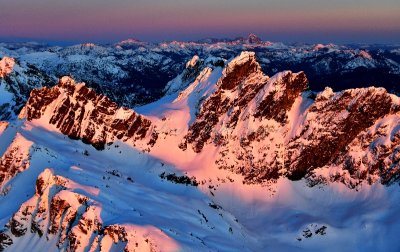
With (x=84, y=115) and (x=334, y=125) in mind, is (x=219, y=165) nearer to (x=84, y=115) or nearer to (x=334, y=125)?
(x=334, y=125)

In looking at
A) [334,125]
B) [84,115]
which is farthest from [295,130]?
[84,115]

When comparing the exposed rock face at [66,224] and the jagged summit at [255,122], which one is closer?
the exposed rock face at [66,224]

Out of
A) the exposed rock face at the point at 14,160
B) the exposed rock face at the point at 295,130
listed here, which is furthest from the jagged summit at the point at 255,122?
the exposed rock face at the point at 14,160

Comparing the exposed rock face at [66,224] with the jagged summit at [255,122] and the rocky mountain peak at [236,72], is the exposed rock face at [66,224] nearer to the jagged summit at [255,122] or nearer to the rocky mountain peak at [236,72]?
the jagged summit at [255,122]

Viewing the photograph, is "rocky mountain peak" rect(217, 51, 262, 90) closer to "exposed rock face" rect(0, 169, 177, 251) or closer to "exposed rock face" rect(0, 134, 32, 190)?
"exposed rock face" rect(0, 134, 32, 190)

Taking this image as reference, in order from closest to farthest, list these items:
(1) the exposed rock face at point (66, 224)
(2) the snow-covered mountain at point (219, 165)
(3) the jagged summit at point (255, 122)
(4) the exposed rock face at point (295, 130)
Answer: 1. (1) the exposed rock face at point (66, 224)
2. (2) the snow-covered mountain at point (219, 165)
3. (4) the exposed rock face at point (295, 130)
4. (3) the jagged summit at point (255, 122)

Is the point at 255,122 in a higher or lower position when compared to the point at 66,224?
higher

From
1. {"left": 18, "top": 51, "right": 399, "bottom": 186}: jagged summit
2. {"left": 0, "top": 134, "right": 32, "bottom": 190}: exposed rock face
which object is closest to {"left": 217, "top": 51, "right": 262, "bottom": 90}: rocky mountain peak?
{"left": 18, "top": 51, "right": 399, "bottom": 186}: jagged summit

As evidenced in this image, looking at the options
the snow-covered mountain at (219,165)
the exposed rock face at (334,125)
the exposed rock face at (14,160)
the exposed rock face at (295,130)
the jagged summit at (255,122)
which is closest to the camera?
the snow-covered mountain at (219,165)
